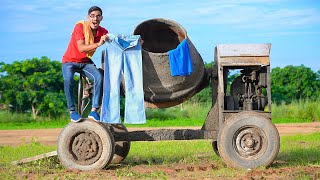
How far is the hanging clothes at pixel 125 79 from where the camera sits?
8.45 metres

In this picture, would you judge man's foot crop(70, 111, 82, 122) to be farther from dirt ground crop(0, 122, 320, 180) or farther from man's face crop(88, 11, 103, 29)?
man's face crop(88, 11, 103, 29)

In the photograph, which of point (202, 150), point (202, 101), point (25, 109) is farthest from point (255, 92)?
point (202, 101)

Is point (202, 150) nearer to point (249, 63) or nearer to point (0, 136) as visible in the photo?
point (249, 63)

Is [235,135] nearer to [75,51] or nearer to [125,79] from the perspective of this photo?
[125,79]

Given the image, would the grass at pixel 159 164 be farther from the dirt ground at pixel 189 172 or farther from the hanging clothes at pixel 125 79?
the hanging clothes at pixel 125 79

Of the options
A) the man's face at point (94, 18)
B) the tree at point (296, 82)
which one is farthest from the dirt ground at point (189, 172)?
the tree at point (296, 82)

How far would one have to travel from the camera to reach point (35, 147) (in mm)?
13523

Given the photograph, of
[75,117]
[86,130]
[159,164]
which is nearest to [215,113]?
[159,164]

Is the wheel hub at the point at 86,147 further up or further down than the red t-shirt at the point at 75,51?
further down

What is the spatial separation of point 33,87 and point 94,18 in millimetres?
20409

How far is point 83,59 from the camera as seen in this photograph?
8750 mm

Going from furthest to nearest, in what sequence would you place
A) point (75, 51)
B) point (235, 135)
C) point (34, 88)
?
point (34, 88)
point (75, 51)
point (235, 135)

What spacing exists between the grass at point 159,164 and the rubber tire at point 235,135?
0.14 m

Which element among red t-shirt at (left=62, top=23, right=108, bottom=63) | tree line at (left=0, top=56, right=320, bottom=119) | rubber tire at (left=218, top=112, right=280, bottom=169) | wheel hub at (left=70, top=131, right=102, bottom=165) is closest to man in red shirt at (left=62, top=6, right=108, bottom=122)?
red t-shirt at (left=62, top=23, right=108, bottom=63)
